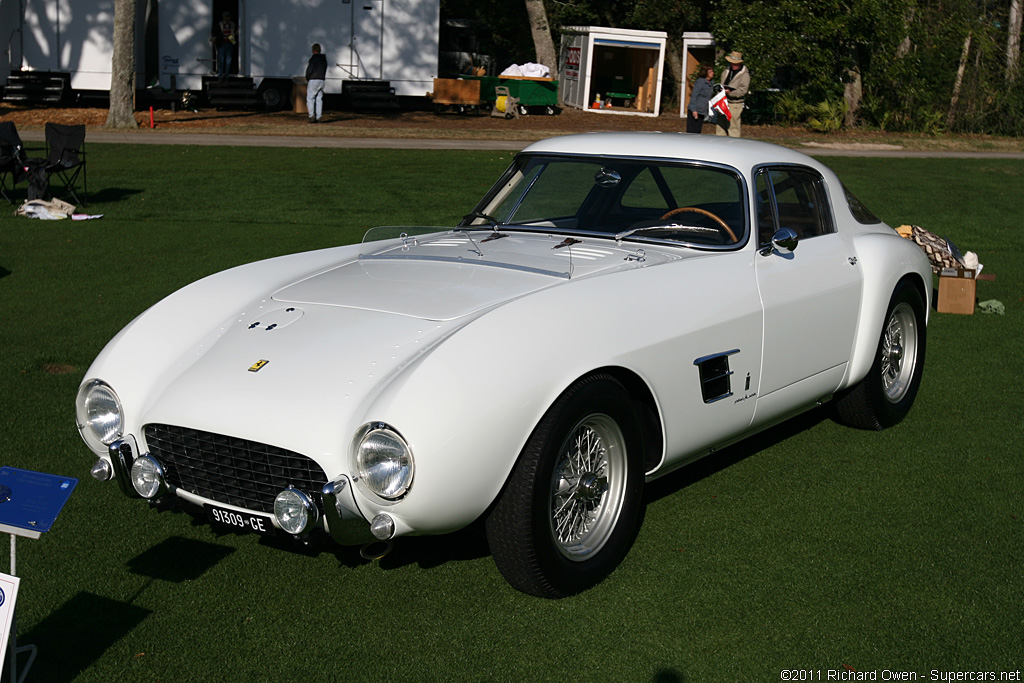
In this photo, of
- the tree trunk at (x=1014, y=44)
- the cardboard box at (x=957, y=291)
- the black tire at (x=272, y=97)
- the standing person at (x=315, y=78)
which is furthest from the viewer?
the tree trunk at (x=1014, y=44)

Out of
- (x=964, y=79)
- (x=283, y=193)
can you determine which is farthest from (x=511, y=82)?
(x=283, y=193)

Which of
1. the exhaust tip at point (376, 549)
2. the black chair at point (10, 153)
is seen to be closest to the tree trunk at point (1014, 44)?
the black chair at point (10, 153)

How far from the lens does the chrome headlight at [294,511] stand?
10.5 feet

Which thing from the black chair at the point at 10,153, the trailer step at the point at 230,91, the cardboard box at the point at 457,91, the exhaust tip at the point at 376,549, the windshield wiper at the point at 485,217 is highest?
the cardboard box at the point at 457,91

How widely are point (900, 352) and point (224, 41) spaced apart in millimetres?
24023

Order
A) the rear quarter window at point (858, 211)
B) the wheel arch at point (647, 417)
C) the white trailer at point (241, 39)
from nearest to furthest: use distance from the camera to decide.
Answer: the wheel arch at point (647, 417) < the rear quarter window at point (858, 211) < the white trailer at point (241, 39)

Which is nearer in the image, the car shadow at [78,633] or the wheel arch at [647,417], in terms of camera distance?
the car shadow at [78,633]

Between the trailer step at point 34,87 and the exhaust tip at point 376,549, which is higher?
the trailer step at point 34,87

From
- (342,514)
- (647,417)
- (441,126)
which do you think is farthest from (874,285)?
(441,126)

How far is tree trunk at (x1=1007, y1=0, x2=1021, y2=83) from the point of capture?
28.3 m

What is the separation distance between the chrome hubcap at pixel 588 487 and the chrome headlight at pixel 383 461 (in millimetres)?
603

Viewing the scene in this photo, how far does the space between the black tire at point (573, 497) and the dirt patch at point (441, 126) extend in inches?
802

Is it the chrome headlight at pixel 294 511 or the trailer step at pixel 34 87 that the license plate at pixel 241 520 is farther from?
the trailer step at pixel 34 87

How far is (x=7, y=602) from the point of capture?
2871 mm
